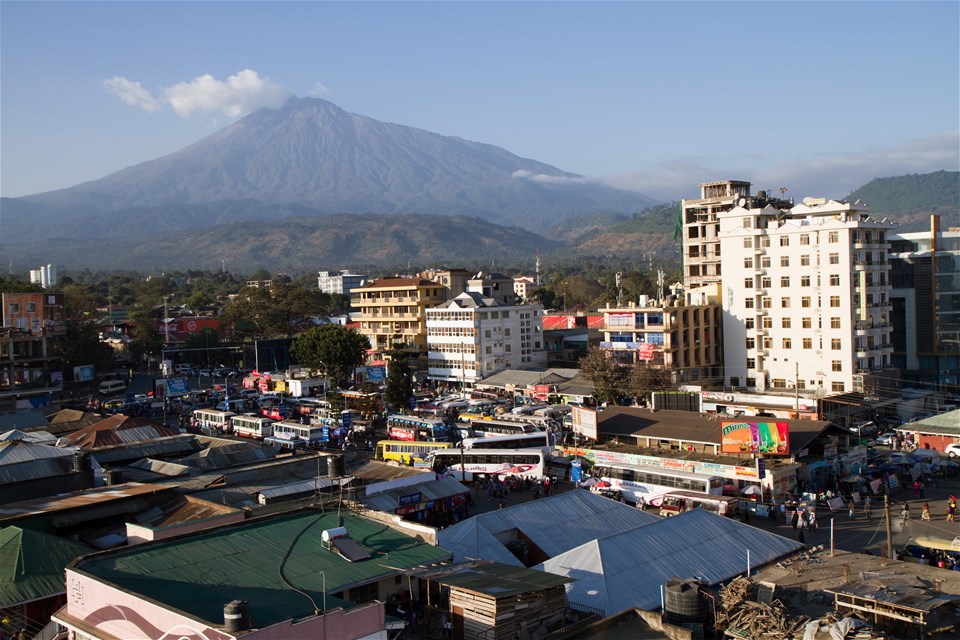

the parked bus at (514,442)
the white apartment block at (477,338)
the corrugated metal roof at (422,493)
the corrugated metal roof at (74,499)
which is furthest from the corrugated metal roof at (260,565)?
the white apartment block at (477,338)

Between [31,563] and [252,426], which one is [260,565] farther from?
[252,426]

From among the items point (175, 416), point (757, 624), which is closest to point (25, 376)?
point (175, 416)

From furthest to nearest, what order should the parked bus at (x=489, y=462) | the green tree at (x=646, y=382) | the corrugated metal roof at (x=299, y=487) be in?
the green tree at (x=646, y=382) < the parked bus at (x=489, y=462) < the corrugated metal roof at (x=299, y=487)

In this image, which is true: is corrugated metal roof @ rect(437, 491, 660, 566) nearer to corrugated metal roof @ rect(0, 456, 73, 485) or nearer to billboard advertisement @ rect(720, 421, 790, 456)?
billboard advertisement @ rect(720, 421, 790, 456)

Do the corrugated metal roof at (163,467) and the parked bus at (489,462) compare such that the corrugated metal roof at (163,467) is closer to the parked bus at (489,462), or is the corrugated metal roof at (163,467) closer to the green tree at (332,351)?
the parked bus at (489,462)

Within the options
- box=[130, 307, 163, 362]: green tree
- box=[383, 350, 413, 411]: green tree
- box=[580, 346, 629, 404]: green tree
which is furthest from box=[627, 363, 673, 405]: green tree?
box=[130, 307, 163, 362]: green tree

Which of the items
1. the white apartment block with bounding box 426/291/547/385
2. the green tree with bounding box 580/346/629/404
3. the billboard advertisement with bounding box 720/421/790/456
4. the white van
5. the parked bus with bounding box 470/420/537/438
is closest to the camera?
the billboard advertisement with bounding box 720/421/790/456

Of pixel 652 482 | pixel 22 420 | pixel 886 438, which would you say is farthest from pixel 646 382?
pixel 22 420
